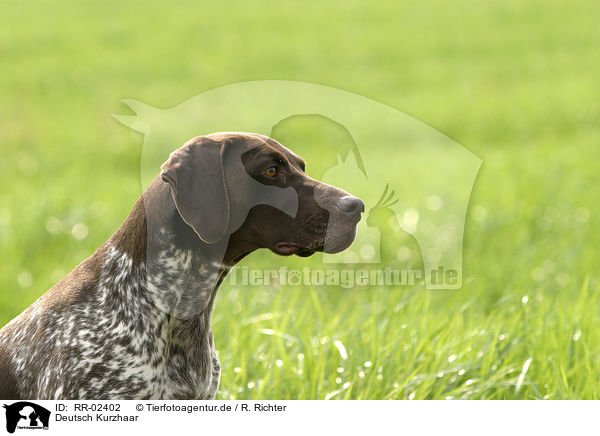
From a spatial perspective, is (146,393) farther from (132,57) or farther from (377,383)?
(132,57)

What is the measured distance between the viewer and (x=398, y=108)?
44.9ft

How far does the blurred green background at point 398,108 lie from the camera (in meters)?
4.35

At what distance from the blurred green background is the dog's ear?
1623 mm

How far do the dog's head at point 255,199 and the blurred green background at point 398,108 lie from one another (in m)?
1.52

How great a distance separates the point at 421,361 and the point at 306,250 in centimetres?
181

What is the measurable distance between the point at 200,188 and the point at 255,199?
220 mm

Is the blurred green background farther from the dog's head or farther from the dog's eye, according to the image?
the dog's eye

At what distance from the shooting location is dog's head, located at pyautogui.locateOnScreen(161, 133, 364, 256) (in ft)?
8.89
